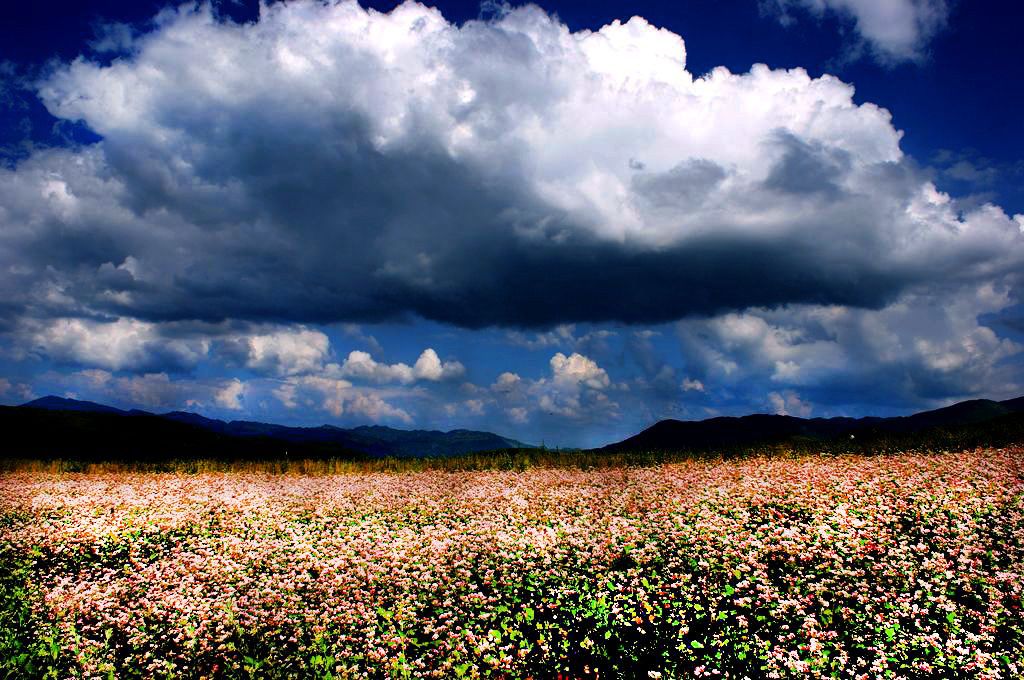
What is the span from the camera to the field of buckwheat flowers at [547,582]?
11281mm

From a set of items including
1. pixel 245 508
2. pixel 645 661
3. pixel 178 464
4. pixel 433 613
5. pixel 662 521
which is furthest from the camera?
pixel 178 464

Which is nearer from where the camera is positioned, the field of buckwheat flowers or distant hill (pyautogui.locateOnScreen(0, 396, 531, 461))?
A: the field of buckwheat flowers

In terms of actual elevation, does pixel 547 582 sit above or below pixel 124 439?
below

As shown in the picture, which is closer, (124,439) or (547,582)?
(547,582)

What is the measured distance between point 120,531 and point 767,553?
69.8ft

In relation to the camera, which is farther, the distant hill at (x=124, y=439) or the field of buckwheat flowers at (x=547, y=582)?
the distant hill at (x=124, y=439)

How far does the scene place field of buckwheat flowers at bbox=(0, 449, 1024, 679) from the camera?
1128cm

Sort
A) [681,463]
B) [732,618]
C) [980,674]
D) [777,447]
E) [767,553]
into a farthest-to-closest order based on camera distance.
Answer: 1. [777,447]
2. [681,463]
3. [767,553]
4. [732,618]
5. [980,674]

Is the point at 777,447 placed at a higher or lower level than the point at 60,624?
higher

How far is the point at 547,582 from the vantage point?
14969 mm

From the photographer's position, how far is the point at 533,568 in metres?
16.1

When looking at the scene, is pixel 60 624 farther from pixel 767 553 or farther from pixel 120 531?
pixel 767 553

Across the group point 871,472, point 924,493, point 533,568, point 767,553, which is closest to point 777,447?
point 871,472

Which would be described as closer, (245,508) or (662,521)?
(662,521)
